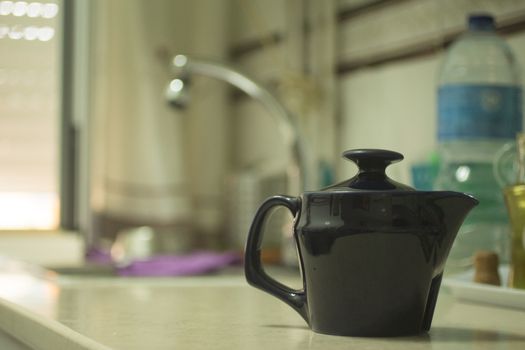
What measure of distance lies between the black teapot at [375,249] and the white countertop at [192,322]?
0.02 metres

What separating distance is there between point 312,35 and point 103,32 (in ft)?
1.86

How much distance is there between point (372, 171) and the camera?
678 millimetres

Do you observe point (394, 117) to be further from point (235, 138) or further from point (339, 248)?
point (339, 248)

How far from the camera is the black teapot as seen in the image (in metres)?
0.65

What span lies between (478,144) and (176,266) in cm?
57

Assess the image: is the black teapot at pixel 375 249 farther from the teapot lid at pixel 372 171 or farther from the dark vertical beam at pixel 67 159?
the dark vertical beam at pixel 67 159

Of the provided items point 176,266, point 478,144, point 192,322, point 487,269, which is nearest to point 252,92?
point 176,266

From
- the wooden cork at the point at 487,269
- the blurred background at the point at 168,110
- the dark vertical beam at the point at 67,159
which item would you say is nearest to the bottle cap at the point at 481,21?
the wooden cork at the point at 487,269

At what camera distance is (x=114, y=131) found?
2314mm

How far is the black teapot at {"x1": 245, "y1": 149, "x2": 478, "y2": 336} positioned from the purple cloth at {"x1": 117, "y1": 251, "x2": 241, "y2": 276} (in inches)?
32.4

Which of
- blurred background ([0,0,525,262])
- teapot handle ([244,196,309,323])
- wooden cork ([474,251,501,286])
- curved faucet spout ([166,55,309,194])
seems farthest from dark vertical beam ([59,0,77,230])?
teapot handle ([244,196,309,323])

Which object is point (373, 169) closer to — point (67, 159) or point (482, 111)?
point (482, 111)

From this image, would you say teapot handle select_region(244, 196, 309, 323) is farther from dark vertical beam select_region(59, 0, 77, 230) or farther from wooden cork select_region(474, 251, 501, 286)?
dark vertical beam select_region(59, 0, 77, 230)

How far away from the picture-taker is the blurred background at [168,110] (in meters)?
2.01
